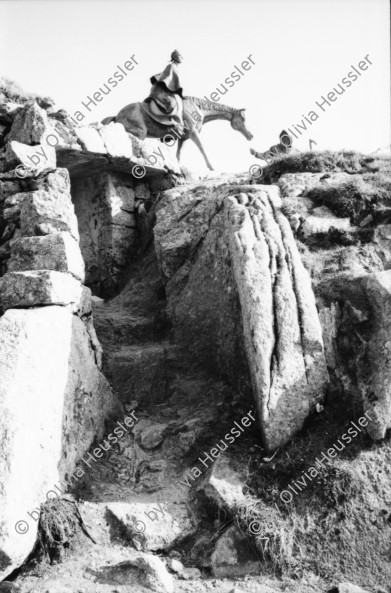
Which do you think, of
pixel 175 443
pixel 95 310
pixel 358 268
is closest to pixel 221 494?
pixel 175 443

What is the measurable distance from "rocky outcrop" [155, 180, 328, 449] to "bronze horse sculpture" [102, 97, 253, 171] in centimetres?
314

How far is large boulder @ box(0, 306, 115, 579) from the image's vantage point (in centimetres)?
575

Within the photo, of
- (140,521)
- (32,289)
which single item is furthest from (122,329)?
(140,521)

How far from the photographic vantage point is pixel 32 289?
7.14 metres

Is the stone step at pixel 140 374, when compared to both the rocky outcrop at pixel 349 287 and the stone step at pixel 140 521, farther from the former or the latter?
the rocky outcrop at pixel 349 287

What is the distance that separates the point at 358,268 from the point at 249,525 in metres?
3.50

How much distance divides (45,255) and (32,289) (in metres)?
0.66

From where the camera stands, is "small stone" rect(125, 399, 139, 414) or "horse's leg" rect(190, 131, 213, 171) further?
"horse's leg" rect(190, 131, 213, 171)

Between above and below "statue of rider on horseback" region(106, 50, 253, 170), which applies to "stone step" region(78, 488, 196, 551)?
below

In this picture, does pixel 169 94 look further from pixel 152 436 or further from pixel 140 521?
pixel 140 521

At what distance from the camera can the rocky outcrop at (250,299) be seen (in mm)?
6957

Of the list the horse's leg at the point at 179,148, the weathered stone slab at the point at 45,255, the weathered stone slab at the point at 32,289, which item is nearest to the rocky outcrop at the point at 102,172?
the horse's leg at the point at 179,148

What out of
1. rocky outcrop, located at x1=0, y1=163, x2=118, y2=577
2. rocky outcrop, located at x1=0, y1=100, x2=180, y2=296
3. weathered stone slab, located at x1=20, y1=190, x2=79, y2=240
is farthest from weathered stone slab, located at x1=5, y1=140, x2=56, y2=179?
weathered stone slab, located at x1=20, y1=190, x2=79, y2=240

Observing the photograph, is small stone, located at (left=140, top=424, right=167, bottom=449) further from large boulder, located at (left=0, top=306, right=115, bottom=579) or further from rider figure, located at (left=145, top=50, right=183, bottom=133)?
rider figure, located at (left=145, top=50, right=183, bottom=133)
